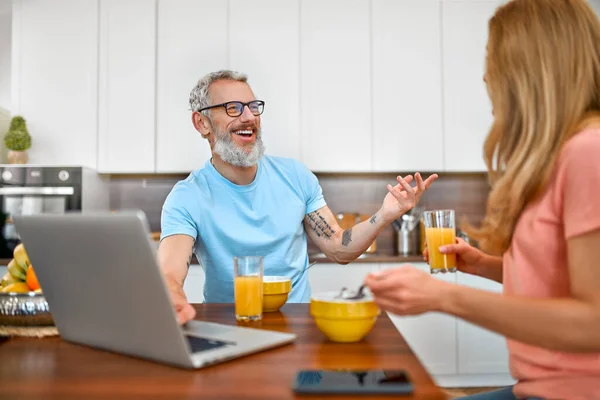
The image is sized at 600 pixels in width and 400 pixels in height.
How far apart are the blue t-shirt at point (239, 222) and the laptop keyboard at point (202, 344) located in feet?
2.81

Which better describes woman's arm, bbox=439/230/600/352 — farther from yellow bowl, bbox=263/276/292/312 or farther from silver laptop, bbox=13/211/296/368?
yellow bowl, bbox=263/276/292/312

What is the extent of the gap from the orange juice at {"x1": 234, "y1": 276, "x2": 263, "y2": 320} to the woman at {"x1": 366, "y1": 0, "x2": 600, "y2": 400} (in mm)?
385

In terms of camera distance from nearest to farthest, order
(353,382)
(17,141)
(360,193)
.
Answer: (353,382) → (17,141) → (360,193)

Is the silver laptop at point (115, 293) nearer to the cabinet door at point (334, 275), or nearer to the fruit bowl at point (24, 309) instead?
the fruit bowl at point (24, 309)

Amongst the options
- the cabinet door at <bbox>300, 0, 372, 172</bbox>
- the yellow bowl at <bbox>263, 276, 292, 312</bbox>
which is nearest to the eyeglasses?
the yellow bowl at <bbox>263, 276, 292, 312</bbox>

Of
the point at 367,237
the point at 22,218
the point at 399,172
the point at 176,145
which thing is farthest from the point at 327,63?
the point at 22,218

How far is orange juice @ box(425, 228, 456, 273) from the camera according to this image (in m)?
1.40

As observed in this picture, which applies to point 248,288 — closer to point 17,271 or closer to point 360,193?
point 17,271

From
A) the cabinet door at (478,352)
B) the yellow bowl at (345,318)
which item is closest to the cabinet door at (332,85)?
the cabinet door at (478,352)

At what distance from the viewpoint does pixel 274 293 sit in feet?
4.56

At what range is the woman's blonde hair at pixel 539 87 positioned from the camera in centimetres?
100

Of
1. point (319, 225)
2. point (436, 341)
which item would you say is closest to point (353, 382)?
point (319, 225)

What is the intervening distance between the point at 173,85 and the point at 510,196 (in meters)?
3.00

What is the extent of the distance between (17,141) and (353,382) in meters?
3.38
